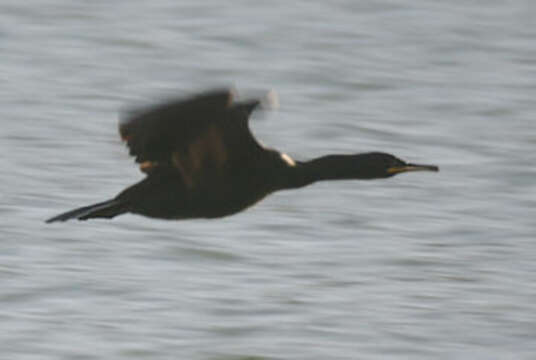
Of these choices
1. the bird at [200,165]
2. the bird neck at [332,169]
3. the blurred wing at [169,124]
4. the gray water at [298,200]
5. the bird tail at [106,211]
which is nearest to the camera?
the blurred wing at [169,124]

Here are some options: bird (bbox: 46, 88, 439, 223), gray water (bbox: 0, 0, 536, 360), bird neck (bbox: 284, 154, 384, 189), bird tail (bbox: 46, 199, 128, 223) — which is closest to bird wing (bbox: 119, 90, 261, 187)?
bird (bbox: 46, 88, 439, 223)

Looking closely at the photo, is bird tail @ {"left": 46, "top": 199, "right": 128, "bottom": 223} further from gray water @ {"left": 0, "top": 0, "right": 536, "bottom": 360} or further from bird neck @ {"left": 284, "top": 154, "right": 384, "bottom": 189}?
gray water @ {"left": 0, "top": 0, "right": 536, "bottom": 360}

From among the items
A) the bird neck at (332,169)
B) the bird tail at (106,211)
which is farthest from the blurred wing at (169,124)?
the bird neck at (332,169)

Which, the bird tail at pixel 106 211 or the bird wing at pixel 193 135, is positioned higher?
the bird wing at pixel 193 135

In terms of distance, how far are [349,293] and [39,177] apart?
9.09 ft

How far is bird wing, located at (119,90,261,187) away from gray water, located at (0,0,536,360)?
2.36 meters

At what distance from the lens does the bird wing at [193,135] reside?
23.0 ft

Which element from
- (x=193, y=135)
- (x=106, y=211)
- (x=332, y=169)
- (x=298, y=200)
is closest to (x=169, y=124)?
(x=193, y=135)

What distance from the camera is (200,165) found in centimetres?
755

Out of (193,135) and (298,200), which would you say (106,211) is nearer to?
(193,135)

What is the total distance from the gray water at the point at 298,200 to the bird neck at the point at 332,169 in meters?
1.84

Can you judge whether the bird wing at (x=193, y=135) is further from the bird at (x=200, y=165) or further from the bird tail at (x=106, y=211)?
the bird tail at (x=106, y=211)

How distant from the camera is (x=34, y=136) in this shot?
13.8 m

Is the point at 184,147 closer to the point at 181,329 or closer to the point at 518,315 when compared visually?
the point at 181,329
